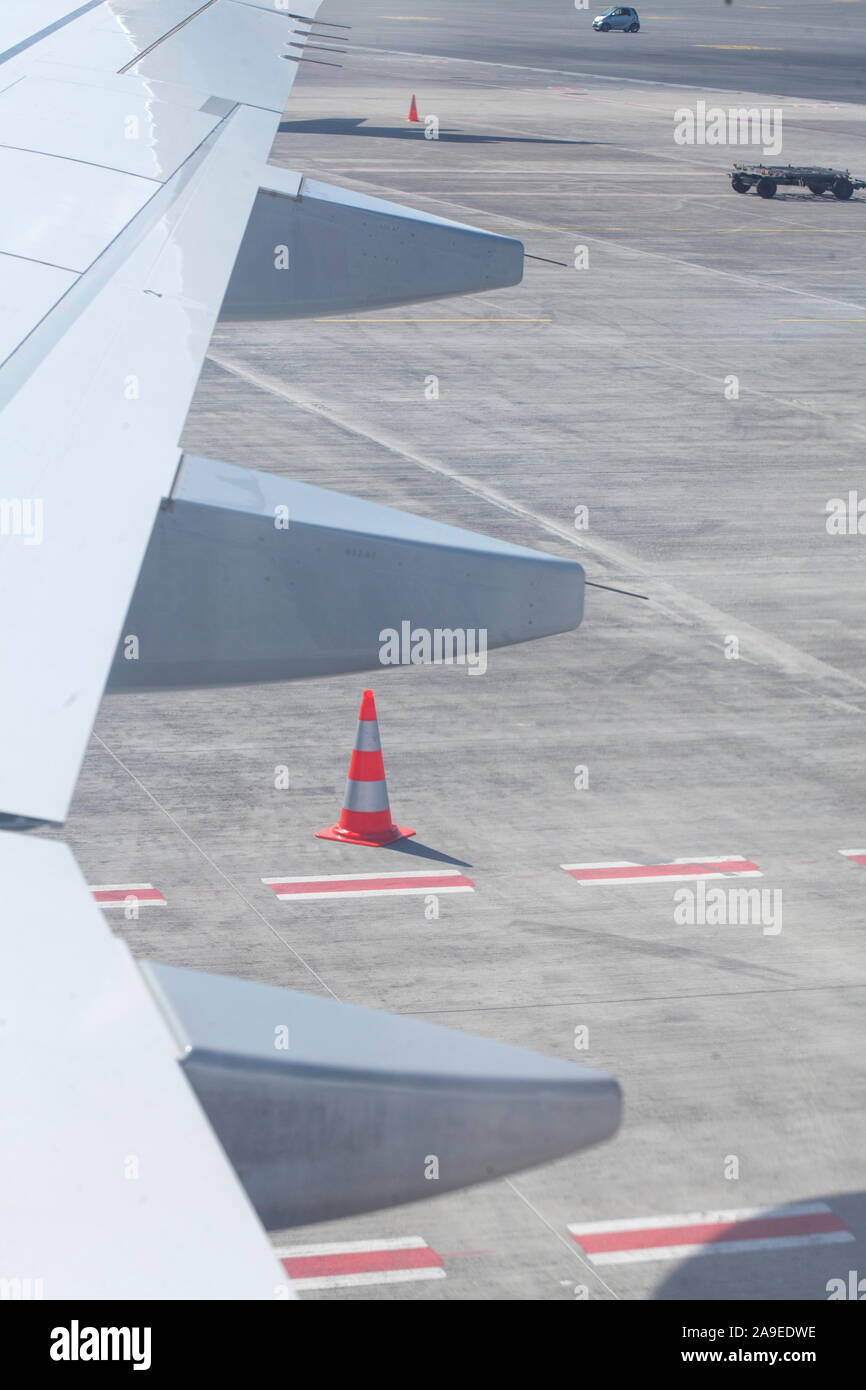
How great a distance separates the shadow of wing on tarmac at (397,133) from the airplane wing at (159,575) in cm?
3679

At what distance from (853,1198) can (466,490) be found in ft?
35.1

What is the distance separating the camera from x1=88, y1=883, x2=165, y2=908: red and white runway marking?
8.60 m

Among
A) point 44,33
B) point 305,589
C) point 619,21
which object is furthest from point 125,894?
point 619,21

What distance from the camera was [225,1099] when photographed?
2219 mm

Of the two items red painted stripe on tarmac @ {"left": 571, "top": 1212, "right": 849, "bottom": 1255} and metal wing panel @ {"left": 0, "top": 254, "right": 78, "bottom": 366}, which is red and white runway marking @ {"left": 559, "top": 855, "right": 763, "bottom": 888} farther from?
metal wing panel @ {"left": 0, "top": 254, "right": 78, "bottom": 366}

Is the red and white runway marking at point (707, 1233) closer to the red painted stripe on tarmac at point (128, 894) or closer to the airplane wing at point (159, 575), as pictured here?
the airplane wing at point (159, 575)

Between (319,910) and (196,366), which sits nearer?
(196,366)

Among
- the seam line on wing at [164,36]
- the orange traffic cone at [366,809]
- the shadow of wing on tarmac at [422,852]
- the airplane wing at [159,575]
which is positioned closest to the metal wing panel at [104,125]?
the airplane wing at [159,575]

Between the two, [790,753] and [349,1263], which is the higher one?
[790,753]

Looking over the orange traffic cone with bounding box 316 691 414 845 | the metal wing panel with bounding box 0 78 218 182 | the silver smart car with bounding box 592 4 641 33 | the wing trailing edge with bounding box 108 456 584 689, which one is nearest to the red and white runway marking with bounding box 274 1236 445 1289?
the wing trailing edge with bounding box 108 456 584 689

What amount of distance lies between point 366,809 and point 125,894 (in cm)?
155

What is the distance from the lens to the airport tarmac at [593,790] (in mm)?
6391
